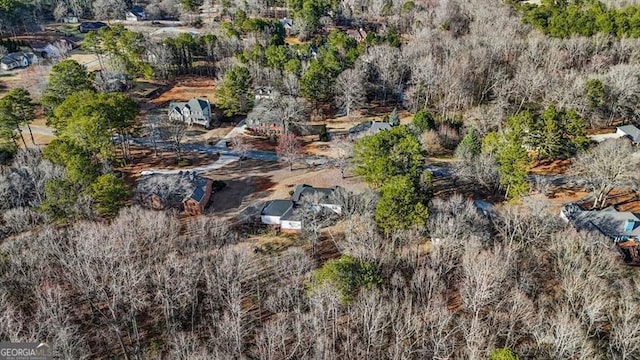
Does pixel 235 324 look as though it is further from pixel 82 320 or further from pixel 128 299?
pixel 82 320

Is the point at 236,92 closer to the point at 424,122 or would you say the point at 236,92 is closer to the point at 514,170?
the point at 424,122

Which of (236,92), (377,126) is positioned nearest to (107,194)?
(236,92)

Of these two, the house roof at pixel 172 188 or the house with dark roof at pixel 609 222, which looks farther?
the house roof at pixel 172 188

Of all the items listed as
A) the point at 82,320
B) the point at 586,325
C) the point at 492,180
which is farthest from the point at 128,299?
the point at 492,180

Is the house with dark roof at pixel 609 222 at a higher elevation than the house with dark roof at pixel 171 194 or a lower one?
lower

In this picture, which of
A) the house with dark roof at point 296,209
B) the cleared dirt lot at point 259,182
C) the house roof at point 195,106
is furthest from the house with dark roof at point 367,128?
the house roof at point 195,106

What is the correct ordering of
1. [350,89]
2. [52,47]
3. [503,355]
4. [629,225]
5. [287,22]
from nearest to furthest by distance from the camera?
[503,355], [629,225], [350,89], [52,47], [287,22]

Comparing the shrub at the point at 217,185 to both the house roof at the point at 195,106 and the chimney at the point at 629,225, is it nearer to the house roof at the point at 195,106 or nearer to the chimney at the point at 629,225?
the house roof at the point at 195,106
